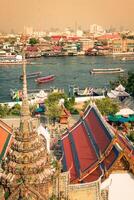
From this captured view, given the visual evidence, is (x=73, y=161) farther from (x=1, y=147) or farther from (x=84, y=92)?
(x=84, y=92)

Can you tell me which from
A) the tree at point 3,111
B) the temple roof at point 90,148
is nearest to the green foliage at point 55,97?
the tree at point 3,111

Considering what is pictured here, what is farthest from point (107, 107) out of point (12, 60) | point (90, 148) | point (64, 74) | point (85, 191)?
point (12, 60)

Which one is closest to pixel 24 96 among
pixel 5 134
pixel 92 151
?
pixel 92 151

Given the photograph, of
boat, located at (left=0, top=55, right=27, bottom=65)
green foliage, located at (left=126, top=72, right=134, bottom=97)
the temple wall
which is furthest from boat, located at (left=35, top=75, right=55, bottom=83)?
the temple wall

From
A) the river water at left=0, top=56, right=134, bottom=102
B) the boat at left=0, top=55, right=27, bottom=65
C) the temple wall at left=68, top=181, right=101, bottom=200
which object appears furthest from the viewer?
the boat at left=0, top=55, right=27, bottom=65

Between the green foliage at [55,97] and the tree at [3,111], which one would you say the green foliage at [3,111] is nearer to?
the tree at [3,111]

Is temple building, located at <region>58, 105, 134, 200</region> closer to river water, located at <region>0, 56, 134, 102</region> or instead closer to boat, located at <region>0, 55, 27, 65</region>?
river water, located at <region>0, 56, 134, 102</region>

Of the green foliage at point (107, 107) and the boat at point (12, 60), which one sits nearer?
the green foliage at point (107, 107)
